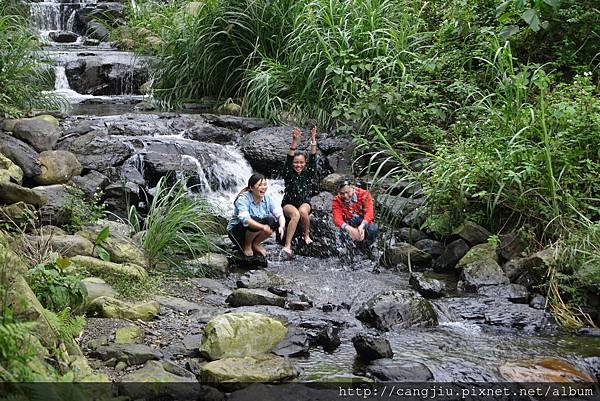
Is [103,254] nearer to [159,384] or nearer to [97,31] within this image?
[159,384]

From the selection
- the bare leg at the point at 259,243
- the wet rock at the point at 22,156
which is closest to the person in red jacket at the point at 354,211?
the bare leg at the point at 259,243

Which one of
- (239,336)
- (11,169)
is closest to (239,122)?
(11,169)

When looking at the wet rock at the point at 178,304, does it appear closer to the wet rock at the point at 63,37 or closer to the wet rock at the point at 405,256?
the wet rock at the point at 405,256

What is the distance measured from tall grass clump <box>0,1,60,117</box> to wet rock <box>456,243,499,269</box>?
19.4 feet

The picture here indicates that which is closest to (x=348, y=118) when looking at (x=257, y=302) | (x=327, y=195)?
(x=327, y=195)

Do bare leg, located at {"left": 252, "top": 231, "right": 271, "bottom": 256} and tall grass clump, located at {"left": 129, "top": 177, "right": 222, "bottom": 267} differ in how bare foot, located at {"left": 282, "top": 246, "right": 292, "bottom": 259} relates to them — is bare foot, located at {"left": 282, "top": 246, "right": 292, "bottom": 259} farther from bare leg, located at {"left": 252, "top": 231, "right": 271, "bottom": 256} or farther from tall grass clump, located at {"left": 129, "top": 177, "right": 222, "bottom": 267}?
tall grass clump, located at {"left": 129, "top": 177, "right": 222, "bottom": 267}

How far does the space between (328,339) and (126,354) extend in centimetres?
148

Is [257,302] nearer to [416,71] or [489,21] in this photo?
[416,71]

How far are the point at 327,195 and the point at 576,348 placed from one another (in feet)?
13.5

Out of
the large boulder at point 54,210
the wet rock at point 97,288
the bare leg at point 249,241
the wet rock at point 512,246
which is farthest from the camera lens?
the bare leg at point 249,241

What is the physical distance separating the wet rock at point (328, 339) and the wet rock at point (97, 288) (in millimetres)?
1649

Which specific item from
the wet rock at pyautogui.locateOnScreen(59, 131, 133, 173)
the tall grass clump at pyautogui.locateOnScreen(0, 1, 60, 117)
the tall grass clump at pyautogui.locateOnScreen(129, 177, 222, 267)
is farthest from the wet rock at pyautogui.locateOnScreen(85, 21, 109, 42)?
the tall grass clump at pyautogui.locateOnScreen(129, 177, 222, 267)

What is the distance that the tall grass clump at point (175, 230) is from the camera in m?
6.98

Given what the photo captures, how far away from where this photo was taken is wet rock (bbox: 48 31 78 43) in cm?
1642
